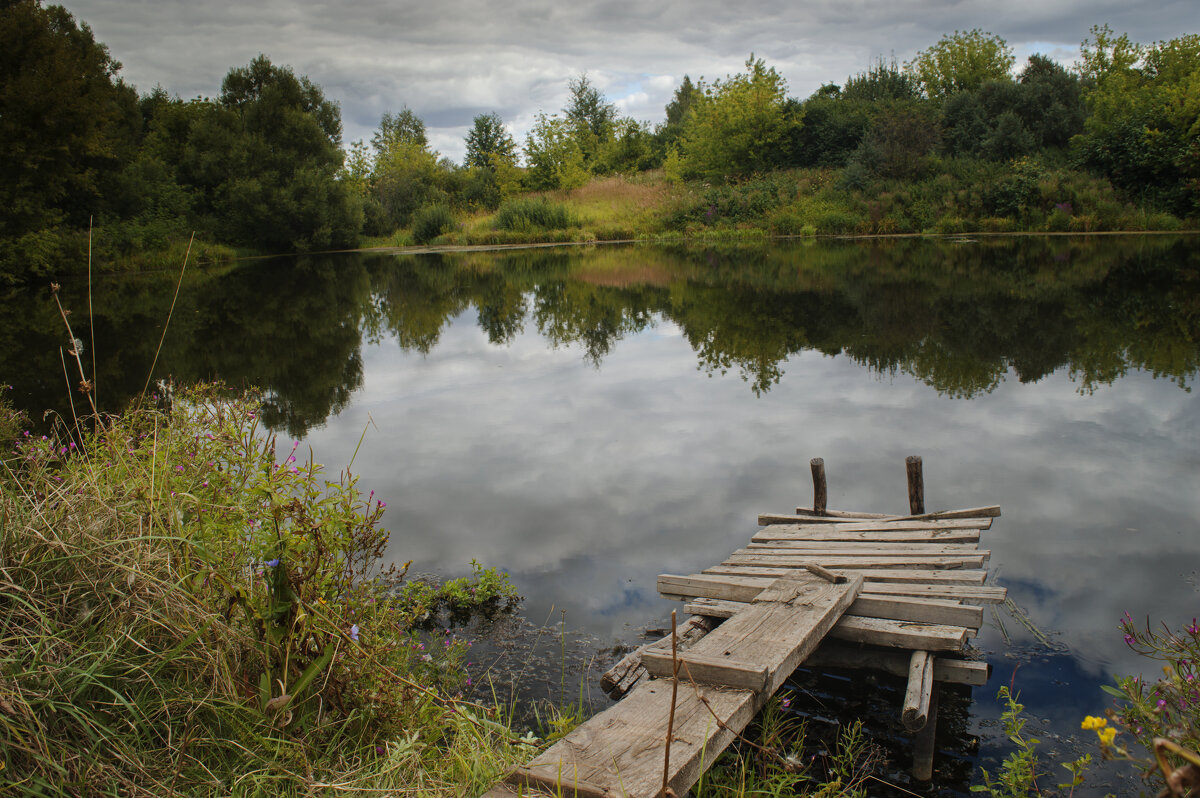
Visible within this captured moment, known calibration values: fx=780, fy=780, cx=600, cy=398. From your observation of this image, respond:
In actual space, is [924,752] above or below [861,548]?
below

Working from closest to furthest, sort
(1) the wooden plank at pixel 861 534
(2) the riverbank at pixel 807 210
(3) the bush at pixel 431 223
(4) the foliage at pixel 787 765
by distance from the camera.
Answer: (4) the foliage at pixel 787 765, (1) the wooden plank at pixel 861 534, (2) the riverbank at pixel 807 210, (3) the bush at pixel 431 223

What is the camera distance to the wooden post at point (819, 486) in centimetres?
567

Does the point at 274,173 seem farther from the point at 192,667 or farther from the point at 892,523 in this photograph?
the point at 192,667

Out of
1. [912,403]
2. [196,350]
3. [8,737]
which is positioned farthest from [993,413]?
[196,350]

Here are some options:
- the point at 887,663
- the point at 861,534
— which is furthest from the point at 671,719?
the point at 861,534

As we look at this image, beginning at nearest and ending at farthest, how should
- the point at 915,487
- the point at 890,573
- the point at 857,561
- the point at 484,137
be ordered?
the point at 890,573 → the point at 857,561 → the point at 915,487 → the point at 484,137

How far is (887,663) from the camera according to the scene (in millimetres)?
3822

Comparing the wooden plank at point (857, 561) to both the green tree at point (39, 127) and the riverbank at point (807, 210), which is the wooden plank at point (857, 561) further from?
the riverbank at point (807, 210)

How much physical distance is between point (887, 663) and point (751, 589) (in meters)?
0.76

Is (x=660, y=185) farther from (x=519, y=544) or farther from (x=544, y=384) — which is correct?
(x=519, y=544)

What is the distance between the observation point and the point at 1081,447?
702 cm

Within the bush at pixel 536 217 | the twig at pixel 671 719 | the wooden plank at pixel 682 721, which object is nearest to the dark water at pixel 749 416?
the wooden plank at pixel 682 721

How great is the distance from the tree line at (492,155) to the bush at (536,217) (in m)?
4.33

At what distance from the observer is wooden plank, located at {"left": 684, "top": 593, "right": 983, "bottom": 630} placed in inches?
148
